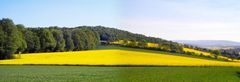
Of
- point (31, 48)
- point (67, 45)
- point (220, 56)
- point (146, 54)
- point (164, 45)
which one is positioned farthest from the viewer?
point (67, 45)

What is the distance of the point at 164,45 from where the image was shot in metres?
61.9

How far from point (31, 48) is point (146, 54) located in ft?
85.8

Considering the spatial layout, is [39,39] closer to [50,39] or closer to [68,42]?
[50,39]

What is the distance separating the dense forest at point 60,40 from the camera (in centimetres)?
5624

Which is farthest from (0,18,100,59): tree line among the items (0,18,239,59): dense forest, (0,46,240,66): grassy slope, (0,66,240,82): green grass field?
(0,66,240,82): green grass field

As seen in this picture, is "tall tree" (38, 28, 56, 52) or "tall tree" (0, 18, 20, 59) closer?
"tall tree" (0, 18, 20, 59)

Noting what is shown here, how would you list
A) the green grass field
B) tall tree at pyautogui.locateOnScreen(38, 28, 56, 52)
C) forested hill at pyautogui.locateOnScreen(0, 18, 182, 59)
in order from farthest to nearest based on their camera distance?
1. tall tree at pyautogui.locateOnScreen(38, 28, 56, 52)
2. forested hill at pyautogui.locateOnScreen(0, 18, 182, 59)
3. the green grass field

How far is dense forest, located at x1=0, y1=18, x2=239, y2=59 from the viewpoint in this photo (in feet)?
185

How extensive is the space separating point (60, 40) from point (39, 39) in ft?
28.3

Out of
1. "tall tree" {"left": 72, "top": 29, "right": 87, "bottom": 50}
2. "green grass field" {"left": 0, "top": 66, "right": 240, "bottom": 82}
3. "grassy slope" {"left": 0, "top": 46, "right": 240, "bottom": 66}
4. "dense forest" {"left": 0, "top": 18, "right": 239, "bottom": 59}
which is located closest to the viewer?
"green grass field" {"left": 0, "top": 66, "right": 240, "bottom": 82}

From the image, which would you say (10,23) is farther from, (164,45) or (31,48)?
(164,45)

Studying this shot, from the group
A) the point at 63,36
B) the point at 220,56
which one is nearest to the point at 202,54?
the point at 220,56

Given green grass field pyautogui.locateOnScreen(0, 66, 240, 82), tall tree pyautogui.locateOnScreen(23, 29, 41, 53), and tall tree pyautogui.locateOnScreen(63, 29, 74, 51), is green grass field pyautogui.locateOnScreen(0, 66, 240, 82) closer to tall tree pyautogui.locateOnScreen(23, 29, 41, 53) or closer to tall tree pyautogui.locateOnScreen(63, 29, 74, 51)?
tall tree pyautogui.locateOnScreen(23, 29, 41, 53)

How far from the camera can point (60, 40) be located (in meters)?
85.4
